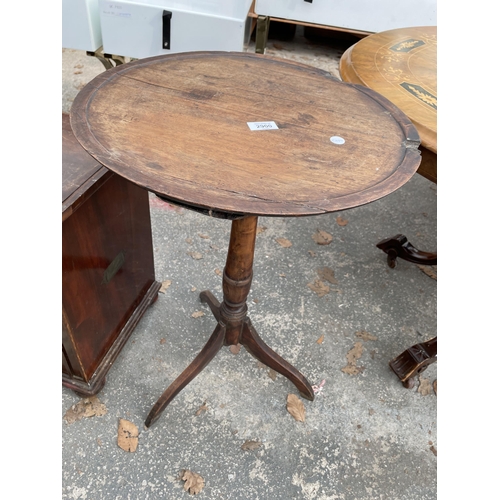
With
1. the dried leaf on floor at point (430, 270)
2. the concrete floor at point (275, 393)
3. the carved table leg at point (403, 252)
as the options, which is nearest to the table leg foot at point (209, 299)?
the concrete floor at point (275, 393)

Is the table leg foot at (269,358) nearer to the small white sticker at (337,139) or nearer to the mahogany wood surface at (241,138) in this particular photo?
the mahogany wood surface at (241,138)

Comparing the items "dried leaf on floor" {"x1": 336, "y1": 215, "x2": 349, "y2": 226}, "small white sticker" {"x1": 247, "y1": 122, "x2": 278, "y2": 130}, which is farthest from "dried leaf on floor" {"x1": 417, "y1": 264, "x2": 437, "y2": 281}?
"small white sticker" {"x1": 247, "y1": 122, "x2": 278, "y2": 130}

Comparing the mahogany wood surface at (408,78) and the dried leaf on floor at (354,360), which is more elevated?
the mahogany wood surface at (408,78)

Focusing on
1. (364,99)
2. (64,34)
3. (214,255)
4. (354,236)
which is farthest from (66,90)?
(364,99)

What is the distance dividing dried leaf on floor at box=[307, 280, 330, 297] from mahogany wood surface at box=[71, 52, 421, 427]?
77 centimetres

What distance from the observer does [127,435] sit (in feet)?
5.37

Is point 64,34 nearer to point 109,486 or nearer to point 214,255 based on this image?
point 214,255

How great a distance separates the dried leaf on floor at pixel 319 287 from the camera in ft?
7.54

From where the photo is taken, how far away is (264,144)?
3.76 feet

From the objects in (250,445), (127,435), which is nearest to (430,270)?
(250,445)

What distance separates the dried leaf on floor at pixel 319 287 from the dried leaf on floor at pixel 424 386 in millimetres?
633

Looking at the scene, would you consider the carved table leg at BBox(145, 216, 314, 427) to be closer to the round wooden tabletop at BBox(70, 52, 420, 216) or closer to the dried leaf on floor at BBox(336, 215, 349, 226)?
the round wooden tabletop at BBox(70, 52, 420, 216)

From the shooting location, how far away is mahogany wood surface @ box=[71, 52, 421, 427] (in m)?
0.98

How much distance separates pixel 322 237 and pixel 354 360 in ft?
2.99
